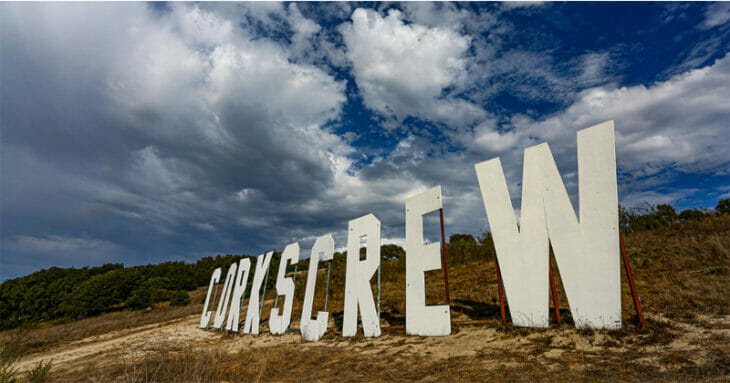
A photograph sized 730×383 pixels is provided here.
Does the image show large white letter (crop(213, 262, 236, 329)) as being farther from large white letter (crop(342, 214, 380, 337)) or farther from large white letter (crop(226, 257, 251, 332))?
large white letter (crop(342, 214, 380, 337))

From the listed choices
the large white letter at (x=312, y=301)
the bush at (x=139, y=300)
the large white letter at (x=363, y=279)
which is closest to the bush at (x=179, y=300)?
the bush at (x=139, y=300)

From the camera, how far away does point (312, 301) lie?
9000 millimetres

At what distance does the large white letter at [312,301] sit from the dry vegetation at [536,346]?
0.33 m

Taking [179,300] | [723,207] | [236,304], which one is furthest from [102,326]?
[723,207]

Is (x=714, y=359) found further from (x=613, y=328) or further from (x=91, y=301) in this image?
(x=91, y=301)

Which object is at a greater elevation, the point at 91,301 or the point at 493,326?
the point at 493,326

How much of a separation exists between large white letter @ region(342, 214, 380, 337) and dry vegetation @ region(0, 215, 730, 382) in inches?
15.8

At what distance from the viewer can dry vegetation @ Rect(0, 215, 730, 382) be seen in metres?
3.72

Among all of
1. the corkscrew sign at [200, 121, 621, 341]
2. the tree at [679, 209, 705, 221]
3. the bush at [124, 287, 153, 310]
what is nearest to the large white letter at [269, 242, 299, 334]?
the corkscrew sign at [200, 121, 621, 341]

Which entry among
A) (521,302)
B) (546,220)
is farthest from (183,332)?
(546,220)

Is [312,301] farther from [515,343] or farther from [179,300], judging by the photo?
[179,300]

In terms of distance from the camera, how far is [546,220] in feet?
19.1

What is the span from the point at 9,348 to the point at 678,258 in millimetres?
13667

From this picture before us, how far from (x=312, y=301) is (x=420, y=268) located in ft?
12.0
